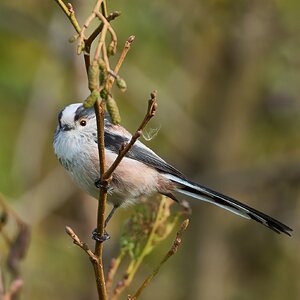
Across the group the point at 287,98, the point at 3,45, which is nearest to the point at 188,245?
the point at 287,98

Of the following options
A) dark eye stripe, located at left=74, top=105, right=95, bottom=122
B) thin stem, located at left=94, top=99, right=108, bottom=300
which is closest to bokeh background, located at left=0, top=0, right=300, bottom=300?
dark eye stripe, located at left=74, top=105, right=95, bottom=122

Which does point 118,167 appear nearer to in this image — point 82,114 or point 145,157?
point 145,157

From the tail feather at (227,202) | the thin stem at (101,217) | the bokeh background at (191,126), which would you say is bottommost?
the thin stem at (101,217)

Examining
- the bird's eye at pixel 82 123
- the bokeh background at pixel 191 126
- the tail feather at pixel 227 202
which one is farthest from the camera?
the bokeh background at pixel 191 126

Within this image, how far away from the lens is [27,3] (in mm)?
6246

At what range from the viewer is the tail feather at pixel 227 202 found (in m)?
2.57

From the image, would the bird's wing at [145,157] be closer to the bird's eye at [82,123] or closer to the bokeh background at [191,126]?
the bird's eye at [82,123]

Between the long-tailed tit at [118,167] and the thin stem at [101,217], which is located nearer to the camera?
the thin stem at [101,217]

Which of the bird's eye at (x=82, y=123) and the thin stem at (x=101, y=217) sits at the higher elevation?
the bird's eye at (x=82, y=123)

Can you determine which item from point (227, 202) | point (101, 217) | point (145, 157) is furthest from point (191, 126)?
point (101, 217)

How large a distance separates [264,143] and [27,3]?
7.53 ft

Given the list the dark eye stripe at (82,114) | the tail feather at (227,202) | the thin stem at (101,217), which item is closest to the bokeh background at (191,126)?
the dark eye stripe at (82,114)

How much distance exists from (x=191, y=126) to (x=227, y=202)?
132 inches

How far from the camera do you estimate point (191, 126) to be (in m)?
6.08
